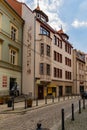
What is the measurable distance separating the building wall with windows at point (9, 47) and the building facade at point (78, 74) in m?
28.1

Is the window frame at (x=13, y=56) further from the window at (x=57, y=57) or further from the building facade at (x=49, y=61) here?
the window at (x=57, y=57)

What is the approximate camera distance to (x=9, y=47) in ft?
104

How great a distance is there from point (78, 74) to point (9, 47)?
116 feet

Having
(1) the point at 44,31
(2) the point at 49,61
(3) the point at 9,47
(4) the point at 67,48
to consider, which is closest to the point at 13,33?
(3) the point at 9,47

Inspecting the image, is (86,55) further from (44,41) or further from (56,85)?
(44,41)

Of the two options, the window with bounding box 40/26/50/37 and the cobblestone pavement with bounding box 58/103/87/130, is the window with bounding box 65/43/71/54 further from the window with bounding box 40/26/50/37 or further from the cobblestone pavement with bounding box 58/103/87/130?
the cobblestone pavement with bounding box 58/103/87/130

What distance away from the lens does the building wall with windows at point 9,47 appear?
96.4 feet

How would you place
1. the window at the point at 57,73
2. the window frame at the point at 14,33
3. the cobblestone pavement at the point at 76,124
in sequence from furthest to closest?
1. the window at the point at 57,73
2. the window frame at the point at 14,33
3. the cobblestone pavement at the point at 76,124

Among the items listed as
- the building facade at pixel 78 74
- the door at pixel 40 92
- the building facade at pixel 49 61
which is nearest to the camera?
the building facade at pixel 49 61

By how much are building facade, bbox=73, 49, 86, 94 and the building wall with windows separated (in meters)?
28.1

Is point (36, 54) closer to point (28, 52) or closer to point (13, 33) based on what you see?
point (28, 52)

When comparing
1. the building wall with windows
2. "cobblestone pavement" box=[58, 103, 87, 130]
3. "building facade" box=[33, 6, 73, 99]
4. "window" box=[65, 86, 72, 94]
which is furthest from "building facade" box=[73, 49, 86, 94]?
"cobblestone pavement" box=[58, 103, 87, 130]

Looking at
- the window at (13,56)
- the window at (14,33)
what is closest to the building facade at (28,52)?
the window at (13,56)

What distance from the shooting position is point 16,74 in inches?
1347
